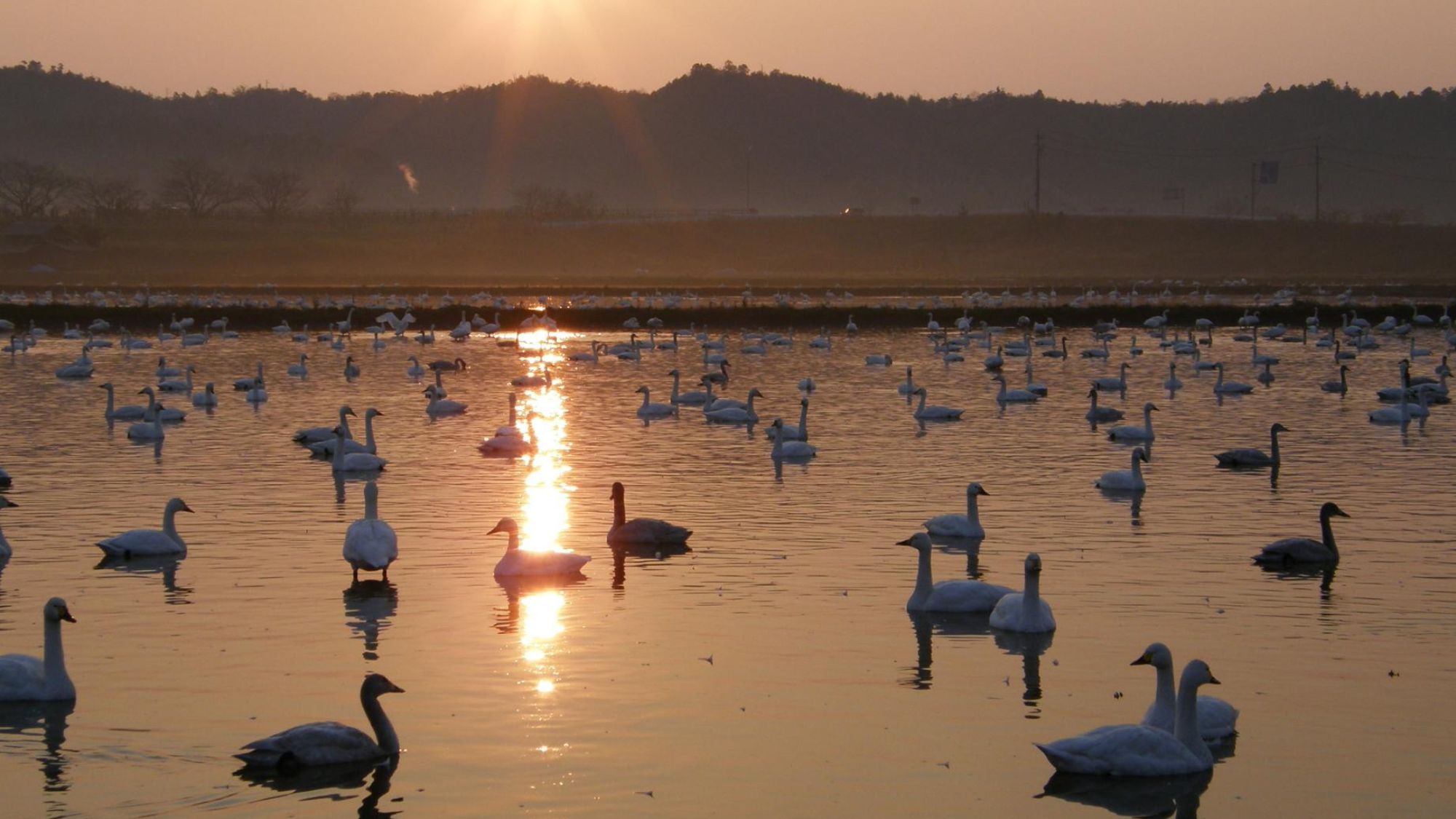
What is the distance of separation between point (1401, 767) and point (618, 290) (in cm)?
7513

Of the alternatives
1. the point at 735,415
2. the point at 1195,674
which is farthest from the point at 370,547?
the point at 735,415

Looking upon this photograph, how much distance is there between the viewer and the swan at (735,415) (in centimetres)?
3234

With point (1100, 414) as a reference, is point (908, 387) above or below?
above

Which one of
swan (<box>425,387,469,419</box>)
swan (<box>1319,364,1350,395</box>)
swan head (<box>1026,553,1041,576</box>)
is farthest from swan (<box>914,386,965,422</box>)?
swan head (<box>1026,553,1041,576</box>)

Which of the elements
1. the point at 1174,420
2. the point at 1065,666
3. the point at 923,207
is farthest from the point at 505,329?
the point at 923,207

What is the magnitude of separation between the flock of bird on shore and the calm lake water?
235 millimetres

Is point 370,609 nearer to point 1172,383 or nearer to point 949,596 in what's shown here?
point 949,596

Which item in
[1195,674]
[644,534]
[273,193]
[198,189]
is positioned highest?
[198,189]

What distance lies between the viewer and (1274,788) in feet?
36.3

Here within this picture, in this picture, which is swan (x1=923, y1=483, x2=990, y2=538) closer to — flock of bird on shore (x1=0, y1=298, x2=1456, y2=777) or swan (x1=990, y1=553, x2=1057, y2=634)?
flock of bird on shore (x1=0, y1=298, x2=1456, y2=777)

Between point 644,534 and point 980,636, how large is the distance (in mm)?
4915

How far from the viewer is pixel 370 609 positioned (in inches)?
625

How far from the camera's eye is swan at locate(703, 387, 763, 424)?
1273 inches

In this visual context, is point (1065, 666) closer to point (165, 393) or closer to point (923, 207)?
point (165, 393)
